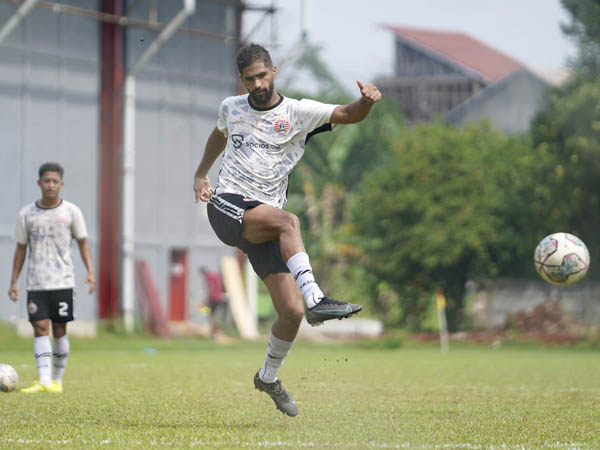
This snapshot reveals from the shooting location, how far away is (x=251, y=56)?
23.1 feet

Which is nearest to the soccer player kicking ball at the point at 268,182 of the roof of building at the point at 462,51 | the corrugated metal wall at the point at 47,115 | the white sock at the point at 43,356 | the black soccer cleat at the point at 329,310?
the black soccer cleat at the point at 329,310

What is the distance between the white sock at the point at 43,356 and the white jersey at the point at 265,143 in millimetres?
3805

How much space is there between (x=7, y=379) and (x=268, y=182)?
403 centimetres

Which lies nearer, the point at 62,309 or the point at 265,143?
the point at 265,143

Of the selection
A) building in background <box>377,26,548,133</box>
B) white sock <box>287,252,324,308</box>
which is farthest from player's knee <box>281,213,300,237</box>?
building in background <box>377,26,548,133</box>

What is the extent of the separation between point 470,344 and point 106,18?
13.4 meters

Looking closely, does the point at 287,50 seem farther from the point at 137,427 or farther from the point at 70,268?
the point at 137,427

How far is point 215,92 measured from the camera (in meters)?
29.6

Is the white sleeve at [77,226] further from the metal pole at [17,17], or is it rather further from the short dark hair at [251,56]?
the metal pole at [17,17]

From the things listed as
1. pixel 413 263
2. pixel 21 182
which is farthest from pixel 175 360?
pixel 413 263

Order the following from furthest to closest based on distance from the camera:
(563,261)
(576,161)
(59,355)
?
(576,161)
(59,355)
(563,261)

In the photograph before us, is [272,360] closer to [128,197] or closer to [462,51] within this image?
[128,197]

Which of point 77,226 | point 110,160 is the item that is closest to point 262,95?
point 77,226

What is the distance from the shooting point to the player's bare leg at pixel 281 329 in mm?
7152
